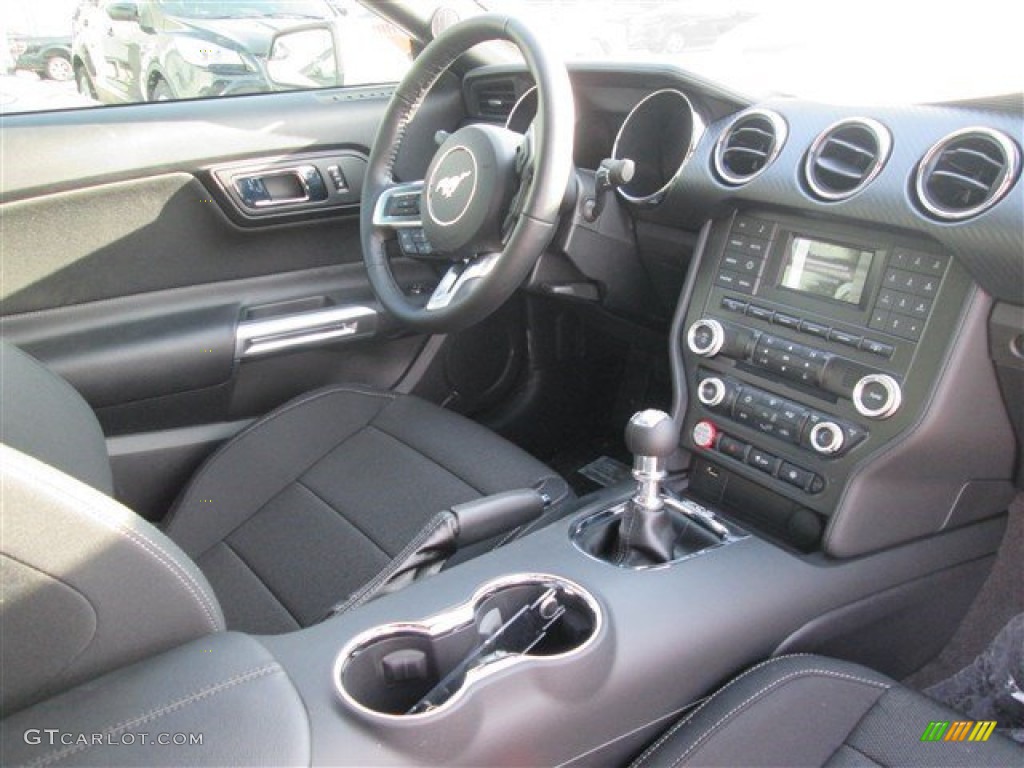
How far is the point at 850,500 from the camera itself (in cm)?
125

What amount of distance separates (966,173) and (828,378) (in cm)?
32

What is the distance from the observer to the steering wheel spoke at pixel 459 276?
1461 millimetres

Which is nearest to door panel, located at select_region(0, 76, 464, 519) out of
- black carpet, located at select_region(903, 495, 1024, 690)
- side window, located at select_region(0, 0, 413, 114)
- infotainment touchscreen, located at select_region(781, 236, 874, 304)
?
side window, located at select_region(0, 0, 413, 114)

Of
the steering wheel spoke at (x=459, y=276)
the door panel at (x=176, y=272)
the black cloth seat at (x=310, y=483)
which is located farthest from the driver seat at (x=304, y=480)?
the steering wheel spoke at (x=459, y=276)

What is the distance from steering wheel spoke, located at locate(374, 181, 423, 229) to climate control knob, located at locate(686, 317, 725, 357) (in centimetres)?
53

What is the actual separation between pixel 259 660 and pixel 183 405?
1.01 meters

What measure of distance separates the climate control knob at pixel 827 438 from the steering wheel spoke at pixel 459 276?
0.54 metres

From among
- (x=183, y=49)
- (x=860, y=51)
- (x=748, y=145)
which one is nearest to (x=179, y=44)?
(x=183, y=49)

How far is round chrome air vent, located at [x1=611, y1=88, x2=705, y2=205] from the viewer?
157cm

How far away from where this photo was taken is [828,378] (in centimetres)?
126

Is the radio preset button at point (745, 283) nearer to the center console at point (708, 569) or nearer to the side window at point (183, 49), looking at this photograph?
the center console at point (708, 569)

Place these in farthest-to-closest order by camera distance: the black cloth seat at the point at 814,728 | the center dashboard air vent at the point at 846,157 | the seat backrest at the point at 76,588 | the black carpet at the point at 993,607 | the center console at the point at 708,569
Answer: the black carpet at the point at 993,607, the center dashboard air vent at the point at 846,157, the black cloth seat at the point at 814,728, the center console at the point at 708,569, the seat backrest at the point at 76,588

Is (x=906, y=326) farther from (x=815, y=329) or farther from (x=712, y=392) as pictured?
(x=712, y=392)

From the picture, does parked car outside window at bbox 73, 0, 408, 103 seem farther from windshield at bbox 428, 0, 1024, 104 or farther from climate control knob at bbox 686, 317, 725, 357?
climate control knob at bbox 686, 317, 725, 357
